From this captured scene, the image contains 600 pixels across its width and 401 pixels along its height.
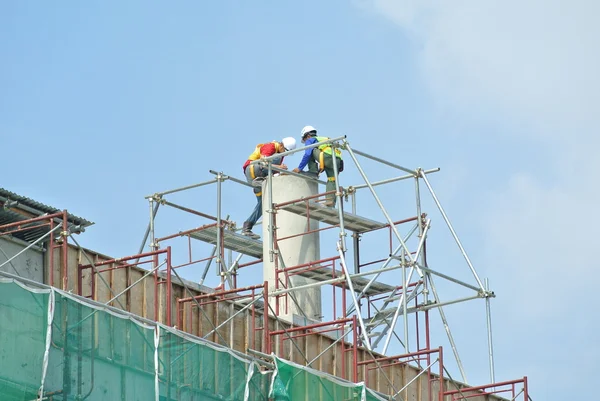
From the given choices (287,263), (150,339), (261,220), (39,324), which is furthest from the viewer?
(261,220)

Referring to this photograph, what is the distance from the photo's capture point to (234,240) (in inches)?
2090

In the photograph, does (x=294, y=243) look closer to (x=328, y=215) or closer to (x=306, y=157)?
(x=328, y=215)

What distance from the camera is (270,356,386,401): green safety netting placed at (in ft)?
141

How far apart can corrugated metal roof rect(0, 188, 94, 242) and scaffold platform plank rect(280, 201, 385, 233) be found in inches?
333

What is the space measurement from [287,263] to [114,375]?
12.8 metres

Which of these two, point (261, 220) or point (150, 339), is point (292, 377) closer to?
point (150, 339)

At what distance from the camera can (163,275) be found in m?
44.6

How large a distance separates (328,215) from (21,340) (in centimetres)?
1491

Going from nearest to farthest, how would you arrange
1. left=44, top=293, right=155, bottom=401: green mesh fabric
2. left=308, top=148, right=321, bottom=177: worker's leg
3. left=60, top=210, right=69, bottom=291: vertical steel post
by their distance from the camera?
left=44, top=293, right=155, bottom=401: green mesh fabric
left=60, top=210, right=69, bottom=291: vertical steel post
left=308, top=148, right=321, bottom=177: worker's leg

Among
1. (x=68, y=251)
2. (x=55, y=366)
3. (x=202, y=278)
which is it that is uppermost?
(x=202, y=278)

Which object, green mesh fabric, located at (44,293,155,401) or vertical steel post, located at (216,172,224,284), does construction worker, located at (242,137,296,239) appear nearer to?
vertical steel post, located at (216,172,224,284)

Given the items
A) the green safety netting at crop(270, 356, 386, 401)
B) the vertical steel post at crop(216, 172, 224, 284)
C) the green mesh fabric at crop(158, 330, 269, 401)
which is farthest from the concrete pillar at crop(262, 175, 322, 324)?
the green mesh fabric at crop(158, 330, 269, 401)

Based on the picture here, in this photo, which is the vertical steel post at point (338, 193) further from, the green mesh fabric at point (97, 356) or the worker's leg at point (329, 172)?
the green mesh fabric at point (97, 356)

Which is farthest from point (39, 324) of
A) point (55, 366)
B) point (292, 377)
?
point (292, 377)
